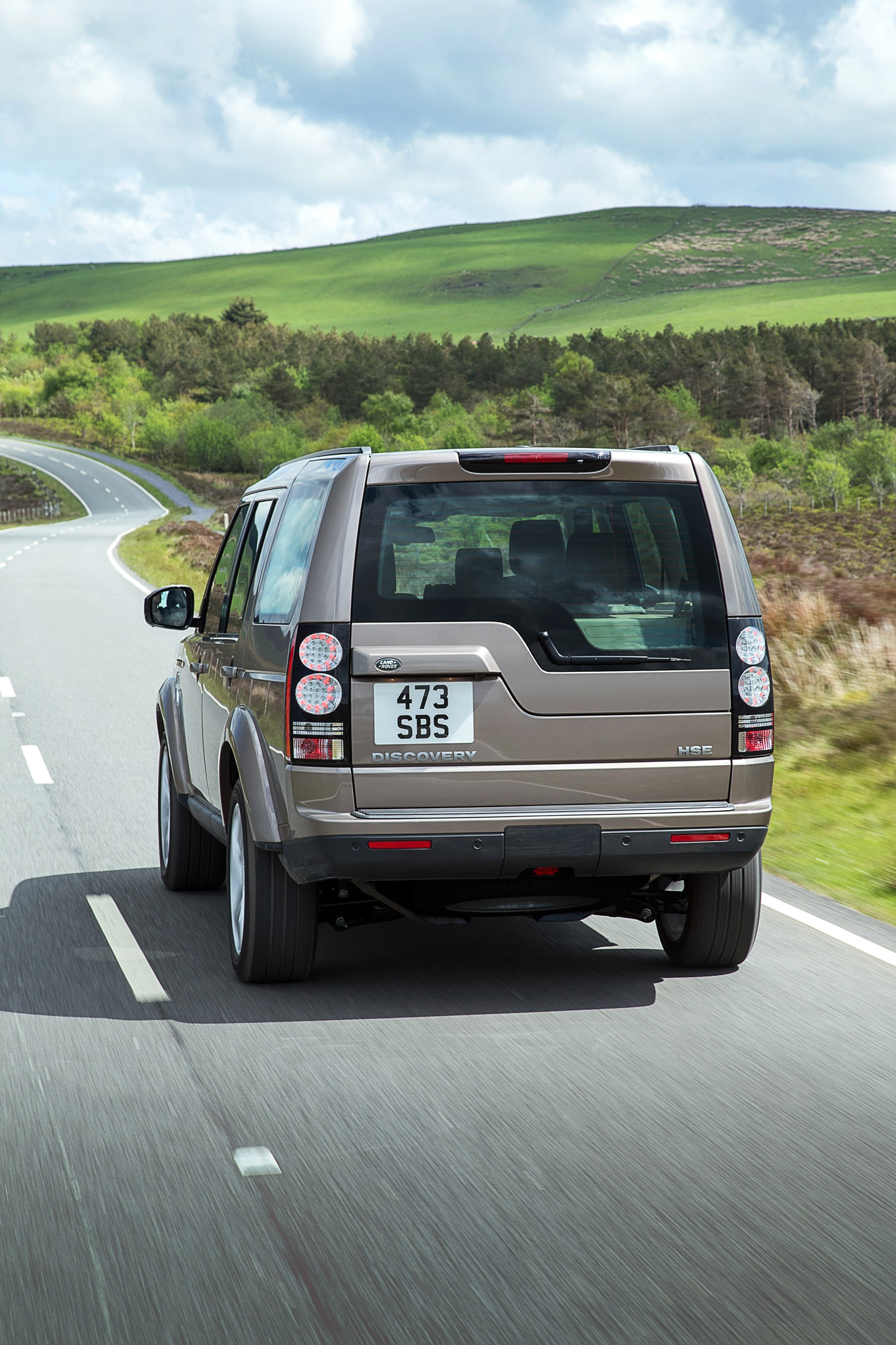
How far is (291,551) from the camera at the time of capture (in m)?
5.54

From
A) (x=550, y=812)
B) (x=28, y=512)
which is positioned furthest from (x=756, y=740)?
(x=28, y=512)

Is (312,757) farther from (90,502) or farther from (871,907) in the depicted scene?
(90,502)

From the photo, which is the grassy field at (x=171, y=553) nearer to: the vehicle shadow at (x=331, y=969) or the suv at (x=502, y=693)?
the vehicle shadow at (x=331, y=969)

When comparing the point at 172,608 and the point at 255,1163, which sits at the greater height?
the point at 172,608

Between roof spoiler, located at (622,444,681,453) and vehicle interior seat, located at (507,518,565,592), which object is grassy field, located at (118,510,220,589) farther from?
vehicle interior seat, located at (507,518,565,592)

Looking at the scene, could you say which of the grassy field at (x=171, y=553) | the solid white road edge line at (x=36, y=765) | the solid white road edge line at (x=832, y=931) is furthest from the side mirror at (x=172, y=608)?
the grassy field at (x=171, y=553)

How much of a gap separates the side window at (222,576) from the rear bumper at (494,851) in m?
1.92

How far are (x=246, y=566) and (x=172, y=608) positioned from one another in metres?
0.76

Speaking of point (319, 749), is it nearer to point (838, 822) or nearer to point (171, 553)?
point (838, 822)

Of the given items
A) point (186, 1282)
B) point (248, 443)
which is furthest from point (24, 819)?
point (248, 443)

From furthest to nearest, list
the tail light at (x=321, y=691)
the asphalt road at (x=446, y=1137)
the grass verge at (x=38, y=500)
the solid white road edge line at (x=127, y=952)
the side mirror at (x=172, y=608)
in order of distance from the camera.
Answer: the grass verge at (x=38, y=500)
the side mirror at (x=172, y=608)
the solid white road edge line at (x=127, y=952)
the tail light at (x=321, y=691)
the asphalt road at (x=446, y=1137)

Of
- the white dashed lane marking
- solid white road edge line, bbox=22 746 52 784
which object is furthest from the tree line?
the white dashed lane marking

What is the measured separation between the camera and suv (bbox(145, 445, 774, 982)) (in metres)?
5.03

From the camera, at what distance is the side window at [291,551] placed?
17.4 ft
